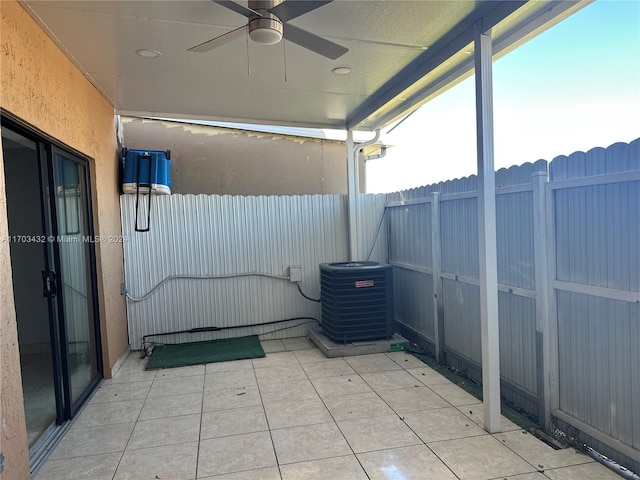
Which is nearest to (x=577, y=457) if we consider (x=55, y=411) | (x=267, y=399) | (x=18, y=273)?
(x=267, y=399)

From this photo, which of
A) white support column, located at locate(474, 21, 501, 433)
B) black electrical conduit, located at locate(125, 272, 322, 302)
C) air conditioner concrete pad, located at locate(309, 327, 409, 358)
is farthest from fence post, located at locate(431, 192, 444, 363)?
black electrical conduit, located at locate(125, 272, 322, 302)

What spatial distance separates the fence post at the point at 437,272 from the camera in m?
Answer: 3.93

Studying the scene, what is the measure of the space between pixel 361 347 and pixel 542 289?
2158mm

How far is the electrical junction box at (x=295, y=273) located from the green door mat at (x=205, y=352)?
2.85 feet

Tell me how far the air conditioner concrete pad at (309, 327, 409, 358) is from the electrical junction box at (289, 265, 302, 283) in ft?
3.02

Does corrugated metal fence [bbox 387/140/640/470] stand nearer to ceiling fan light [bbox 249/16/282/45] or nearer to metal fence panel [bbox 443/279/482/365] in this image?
metal fence panel [bbox 443/279/482/365]

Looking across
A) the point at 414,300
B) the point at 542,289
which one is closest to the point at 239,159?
the point at 414,300

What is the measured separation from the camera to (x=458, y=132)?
5.47m

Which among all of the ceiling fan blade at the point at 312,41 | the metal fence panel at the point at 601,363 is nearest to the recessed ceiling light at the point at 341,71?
the ceiling fan blade at the point at 312,41

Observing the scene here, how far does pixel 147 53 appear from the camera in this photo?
9.95 feet

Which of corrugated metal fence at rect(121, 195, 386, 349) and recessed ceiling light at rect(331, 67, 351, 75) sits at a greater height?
recessed ceiling light at rect(331, 67, 351, 75)

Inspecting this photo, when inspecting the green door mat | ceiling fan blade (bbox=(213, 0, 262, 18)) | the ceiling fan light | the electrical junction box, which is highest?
ceiling fan blade (bbox=(213, 0, 262, 18))

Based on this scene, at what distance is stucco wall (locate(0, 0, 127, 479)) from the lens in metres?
1.96

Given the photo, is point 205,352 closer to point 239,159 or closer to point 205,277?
point 205,277
